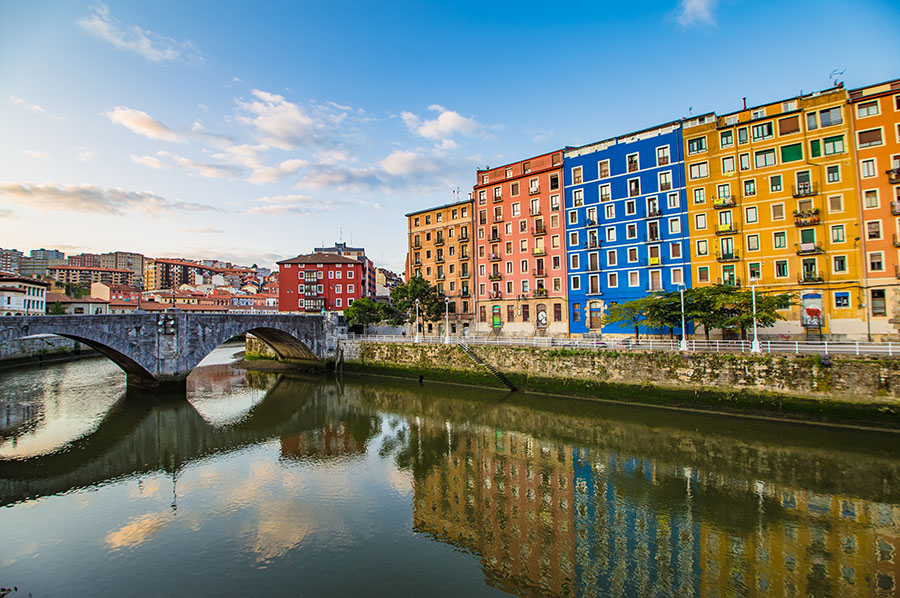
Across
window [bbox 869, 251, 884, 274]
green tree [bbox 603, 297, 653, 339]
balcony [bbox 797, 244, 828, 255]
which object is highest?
balcony [bbox 797, 244, 828, 255]

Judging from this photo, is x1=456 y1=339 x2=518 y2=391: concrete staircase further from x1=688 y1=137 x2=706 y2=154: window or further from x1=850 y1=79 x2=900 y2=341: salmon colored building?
x1=688 y1=137 x2=706 y2=154: window

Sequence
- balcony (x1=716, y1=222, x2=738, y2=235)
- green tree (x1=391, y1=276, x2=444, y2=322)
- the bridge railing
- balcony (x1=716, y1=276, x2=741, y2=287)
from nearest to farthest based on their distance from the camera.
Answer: the bridge railing < balcony (x1=716, y1=276, x2=741, y2=287) < balcony (x1=716, y1=222, x2=738, y2=235) < green tree (x1=391, y1=276, x2=444, y2=322)

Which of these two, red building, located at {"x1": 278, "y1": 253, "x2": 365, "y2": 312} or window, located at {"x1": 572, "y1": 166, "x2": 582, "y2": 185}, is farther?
red building, located at {"x1": 278, "y1": 253, "x2": 365, "y2": 312}

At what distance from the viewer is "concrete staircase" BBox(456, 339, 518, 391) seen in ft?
126

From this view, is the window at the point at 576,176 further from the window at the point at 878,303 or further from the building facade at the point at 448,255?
the window at the point at 878,303

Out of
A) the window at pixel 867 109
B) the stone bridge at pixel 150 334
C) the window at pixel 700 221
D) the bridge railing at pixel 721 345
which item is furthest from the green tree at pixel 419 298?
the window at pixel 867 109

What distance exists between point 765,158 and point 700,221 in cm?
719

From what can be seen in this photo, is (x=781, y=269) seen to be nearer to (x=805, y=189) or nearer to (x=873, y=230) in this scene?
(x=873, y=230)

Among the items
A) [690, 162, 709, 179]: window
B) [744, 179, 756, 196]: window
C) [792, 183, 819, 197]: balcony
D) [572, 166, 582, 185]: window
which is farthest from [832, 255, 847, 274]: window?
[572, 166, 582, 185]: window

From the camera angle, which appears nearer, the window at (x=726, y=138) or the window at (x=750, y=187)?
the window at (x=750, y=187)

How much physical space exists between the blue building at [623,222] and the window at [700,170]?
1.02 metres

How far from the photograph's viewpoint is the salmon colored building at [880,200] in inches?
1316

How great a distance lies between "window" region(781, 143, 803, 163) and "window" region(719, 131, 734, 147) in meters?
4.04

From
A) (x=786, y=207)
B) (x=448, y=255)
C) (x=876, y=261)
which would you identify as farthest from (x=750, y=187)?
(x=448, y=255)
